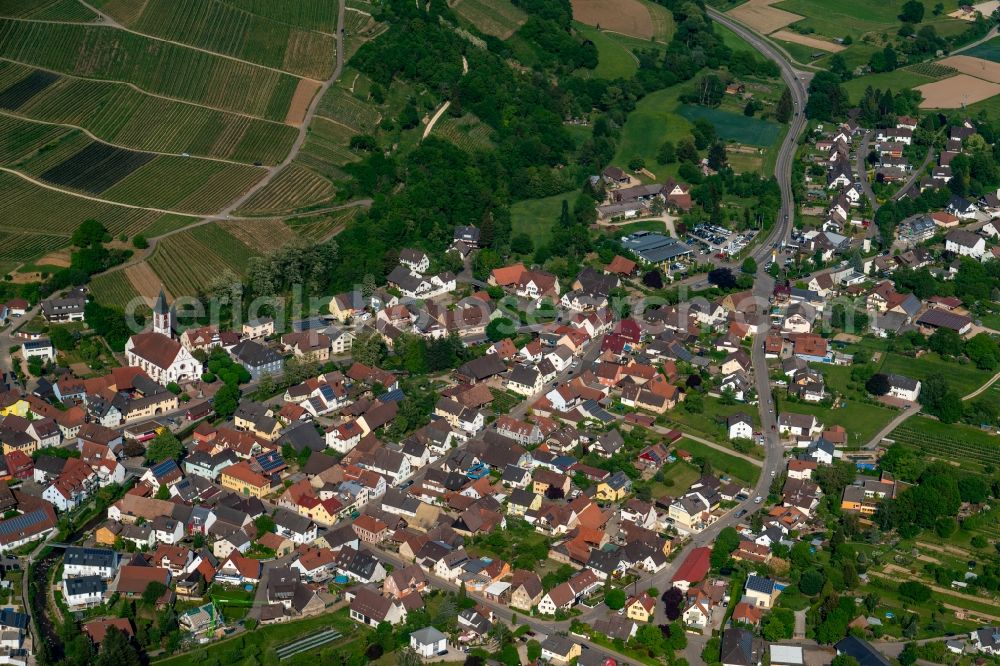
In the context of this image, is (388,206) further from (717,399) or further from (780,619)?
(780,619)

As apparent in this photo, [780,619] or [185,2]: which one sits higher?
[185,2]

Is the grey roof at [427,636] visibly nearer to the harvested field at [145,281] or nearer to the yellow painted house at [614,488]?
the yellow painted house at [614,488]

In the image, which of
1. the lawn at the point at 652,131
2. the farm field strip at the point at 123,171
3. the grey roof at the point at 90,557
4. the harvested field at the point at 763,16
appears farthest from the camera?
the harvested field at the point at 763,16

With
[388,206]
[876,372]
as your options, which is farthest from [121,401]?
[876,372]

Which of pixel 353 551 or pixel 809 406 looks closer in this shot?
pixel 353 551

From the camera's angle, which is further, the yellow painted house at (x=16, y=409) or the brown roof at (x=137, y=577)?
the yellow painted house at (x=16, y=409)

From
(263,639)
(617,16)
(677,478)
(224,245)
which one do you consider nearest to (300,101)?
(224,245)

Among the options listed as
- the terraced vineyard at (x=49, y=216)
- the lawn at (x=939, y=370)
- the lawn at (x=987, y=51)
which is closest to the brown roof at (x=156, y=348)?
the terraced vineyard at (x=49, y=216)
